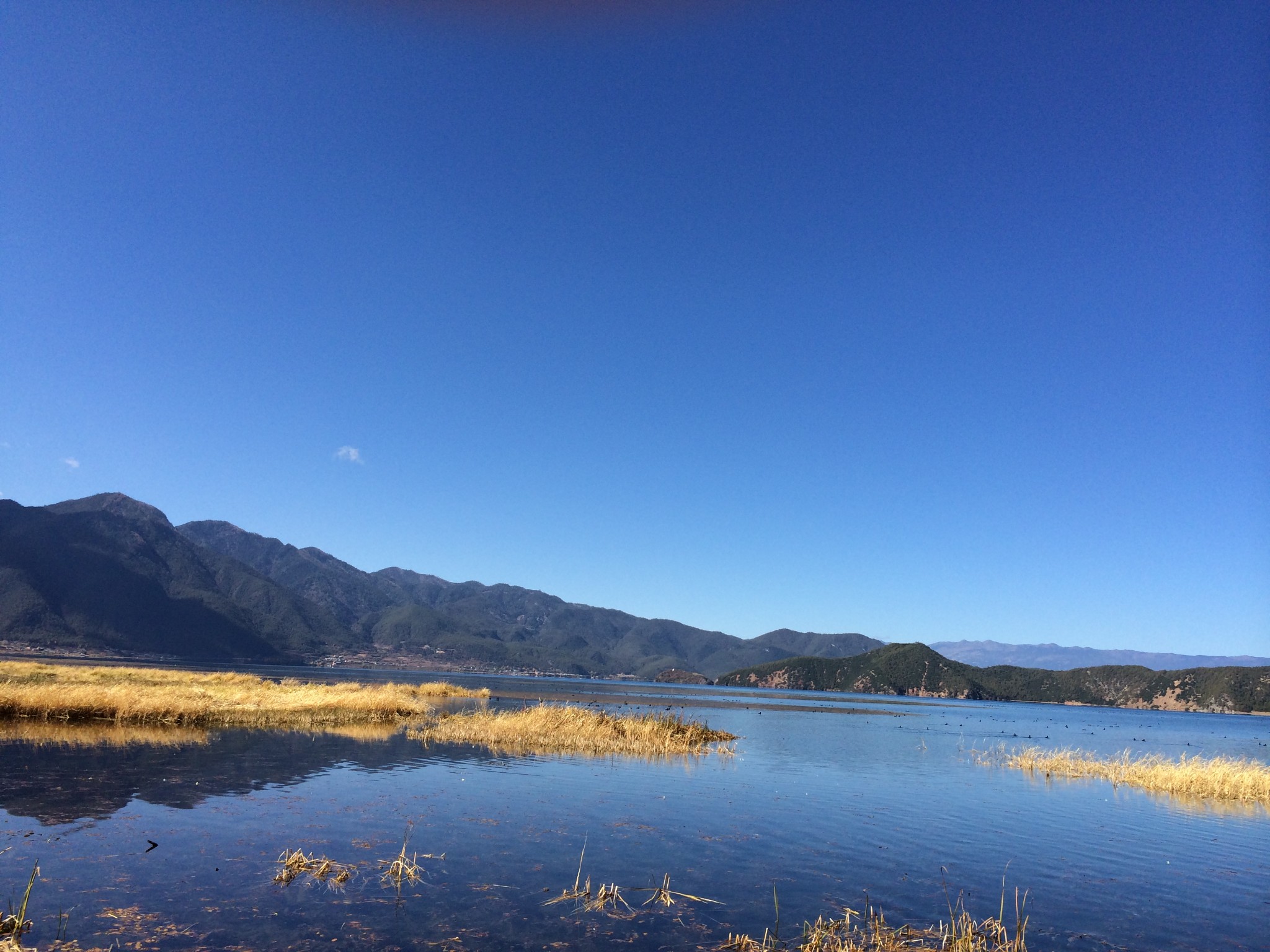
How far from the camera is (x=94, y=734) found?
36.6 m

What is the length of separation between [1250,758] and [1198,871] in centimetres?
6343

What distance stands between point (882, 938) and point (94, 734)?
41045 mm

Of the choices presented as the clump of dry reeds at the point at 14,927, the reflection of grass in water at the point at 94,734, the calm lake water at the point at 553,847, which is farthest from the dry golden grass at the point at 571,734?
the clump of dry reeds at the point at 14,927

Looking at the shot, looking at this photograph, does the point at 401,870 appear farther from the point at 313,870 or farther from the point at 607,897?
the point at 607,897

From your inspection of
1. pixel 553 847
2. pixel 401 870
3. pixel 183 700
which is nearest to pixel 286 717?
pixel 183 700

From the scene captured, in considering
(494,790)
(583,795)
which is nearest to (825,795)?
(583,795)

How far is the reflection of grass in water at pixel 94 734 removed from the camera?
33688 millimetres

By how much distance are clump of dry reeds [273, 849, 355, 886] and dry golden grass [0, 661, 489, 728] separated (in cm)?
3240

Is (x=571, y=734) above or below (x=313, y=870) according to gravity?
below

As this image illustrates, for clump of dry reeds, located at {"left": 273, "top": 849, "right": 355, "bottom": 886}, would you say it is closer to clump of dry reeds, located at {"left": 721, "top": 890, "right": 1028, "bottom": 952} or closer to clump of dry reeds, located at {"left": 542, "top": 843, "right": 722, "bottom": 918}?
clump of dry reeds, located at {"left": 542, "top": 843, "right": 722, "bottom": 918}

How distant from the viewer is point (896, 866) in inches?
851

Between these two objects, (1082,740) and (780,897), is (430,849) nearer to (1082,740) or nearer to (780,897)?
(780,897)

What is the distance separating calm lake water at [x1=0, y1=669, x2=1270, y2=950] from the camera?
14.4 meters

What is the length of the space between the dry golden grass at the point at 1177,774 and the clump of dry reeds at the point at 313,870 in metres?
46.9
